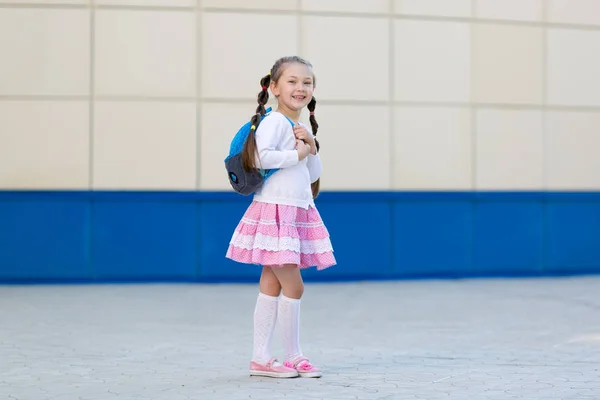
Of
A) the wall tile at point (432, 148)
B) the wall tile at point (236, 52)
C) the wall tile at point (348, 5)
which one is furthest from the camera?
the wall tile at point (432, 148)

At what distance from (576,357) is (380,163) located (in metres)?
5.10

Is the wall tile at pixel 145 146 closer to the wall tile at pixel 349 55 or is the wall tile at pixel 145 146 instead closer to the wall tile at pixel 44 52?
the wall tile at pixel 44 52

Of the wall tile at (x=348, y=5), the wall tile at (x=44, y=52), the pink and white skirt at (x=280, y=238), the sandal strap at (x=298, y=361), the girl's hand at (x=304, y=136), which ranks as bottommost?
the sandal strap at (x=298, y=361)

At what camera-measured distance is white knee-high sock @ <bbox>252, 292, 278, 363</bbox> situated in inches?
210

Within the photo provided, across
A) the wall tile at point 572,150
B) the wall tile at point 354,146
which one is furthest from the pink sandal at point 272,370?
the wall tile at point 572,150

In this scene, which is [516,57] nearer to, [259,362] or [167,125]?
[167,125]

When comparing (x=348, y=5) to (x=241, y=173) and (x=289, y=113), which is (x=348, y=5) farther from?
(x=241, y=173)

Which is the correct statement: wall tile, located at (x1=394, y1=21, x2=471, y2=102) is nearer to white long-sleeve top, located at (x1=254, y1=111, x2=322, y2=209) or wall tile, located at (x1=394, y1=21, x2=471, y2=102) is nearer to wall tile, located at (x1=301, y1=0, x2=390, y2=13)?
wall tile, located at (x1=301, y1=0, x2=390, y2=13)

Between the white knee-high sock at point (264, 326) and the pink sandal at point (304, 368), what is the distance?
0.42ft

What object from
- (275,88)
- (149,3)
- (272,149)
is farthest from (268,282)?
(149,3)

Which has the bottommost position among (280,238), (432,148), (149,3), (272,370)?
(272,370)

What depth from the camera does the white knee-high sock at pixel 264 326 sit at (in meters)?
5.34

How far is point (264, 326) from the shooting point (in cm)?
539

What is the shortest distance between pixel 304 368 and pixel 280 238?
678 millimetres
